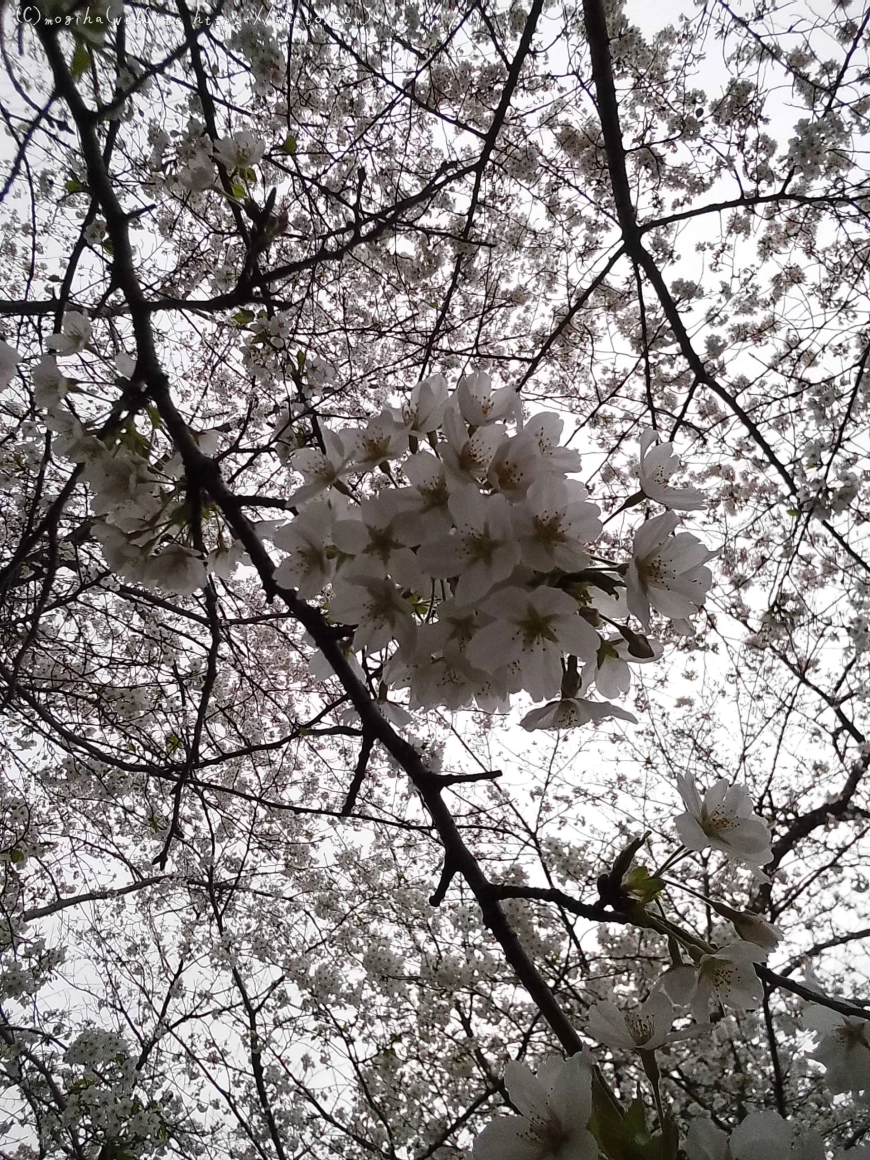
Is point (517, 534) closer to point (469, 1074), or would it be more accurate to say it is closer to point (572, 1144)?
point (572, 1144)

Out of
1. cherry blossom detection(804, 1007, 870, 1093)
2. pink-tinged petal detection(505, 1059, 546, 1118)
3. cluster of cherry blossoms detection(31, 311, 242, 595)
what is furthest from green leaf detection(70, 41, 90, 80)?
cherry blossom detection(804, 1007, 870, 1093)

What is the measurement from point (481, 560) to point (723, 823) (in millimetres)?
610

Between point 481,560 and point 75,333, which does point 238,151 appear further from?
point 481,560

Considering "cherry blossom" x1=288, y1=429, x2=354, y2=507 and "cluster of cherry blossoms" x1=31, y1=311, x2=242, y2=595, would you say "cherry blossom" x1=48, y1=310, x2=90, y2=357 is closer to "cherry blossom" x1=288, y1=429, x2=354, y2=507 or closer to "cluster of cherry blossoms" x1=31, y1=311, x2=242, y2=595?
"cluster of cherry blossoms" x1=31, y1=311, x2=242, y2=595

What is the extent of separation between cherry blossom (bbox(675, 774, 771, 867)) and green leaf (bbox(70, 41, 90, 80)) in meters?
1.75

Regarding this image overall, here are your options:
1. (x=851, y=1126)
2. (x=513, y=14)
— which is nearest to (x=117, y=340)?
(x=513, y=14)

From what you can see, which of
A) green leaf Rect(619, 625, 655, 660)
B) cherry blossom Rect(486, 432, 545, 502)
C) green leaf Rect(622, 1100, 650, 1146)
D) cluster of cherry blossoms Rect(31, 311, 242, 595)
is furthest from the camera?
cluster of cherry blossoms Rect(31, 311, 242, 595)

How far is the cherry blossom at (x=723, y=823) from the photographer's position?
3.39 feet

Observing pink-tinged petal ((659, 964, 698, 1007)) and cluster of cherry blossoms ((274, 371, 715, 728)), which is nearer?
cluster of cherry blossoms ((274, 371, 715, 728))

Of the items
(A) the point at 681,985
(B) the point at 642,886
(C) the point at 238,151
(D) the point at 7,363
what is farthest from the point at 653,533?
(C) the point at 238,151

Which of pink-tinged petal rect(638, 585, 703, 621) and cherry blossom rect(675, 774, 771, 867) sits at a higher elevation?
pink-tinged petal rect(638, 585, 703, 621)

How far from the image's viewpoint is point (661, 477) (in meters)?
1.15

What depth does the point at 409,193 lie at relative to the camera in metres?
4.88

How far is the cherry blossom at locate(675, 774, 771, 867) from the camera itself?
3.39 feet
